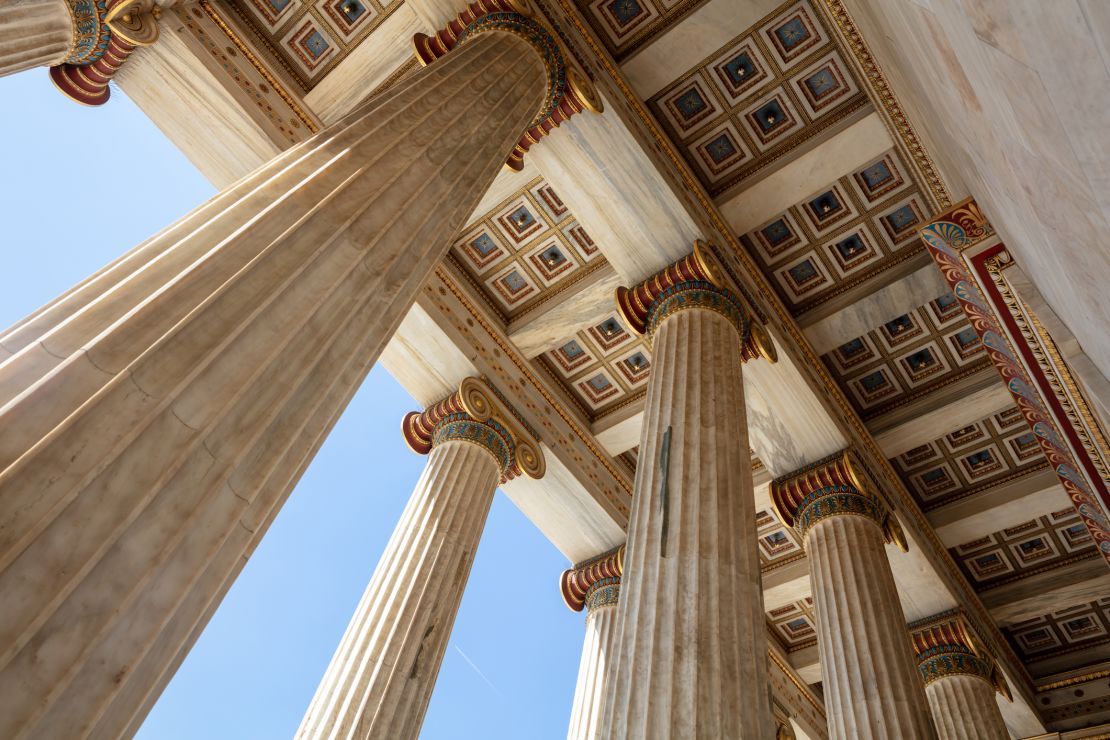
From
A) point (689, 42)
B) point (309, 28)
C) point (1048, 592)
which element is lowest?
point (1048, 592)

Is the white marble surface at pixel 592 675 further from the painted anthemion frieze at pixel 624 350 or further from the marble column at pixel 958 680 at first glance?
the marble column at pixel 958 680

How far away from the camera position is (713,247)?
871 centimetres

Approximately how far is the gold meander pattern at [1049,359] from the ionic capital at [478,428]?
583 centimetres

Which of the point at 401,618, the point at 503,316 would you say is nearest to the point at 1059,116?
the point at 401,618

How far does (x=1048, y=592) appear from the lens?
455 inches

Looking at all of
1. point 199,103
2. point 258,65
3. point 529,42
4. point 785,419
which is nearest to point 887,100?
point 785,419

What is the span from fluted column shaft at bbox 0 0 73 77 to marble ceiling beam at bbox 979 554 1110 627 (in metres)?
12.7

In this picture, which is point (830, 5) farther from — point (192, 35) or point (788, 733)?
point (788, 733)

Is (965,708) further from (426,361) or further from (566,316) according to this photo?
(426,361)

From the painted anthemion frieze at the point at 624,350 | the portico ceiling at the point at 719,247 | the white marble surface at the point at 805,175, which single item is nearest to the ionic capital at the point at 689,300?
the painted anthemion frieze at the point at 624,350

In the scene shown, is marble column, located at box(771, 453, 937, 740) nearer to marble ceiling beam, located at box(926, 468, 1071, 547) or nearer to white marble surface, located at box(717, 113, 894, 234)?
marble ceiling beam, located at box(926, 468, 1071, 547)

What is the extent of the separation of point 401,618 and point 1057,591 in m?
9.35

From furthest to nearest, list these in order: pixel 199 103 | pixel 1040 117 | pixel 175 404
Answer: pixel 199 103, pixel 175 404, pixel 1040 117

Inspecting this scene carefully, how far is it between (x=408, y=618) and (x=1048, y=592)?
9.25 meters
